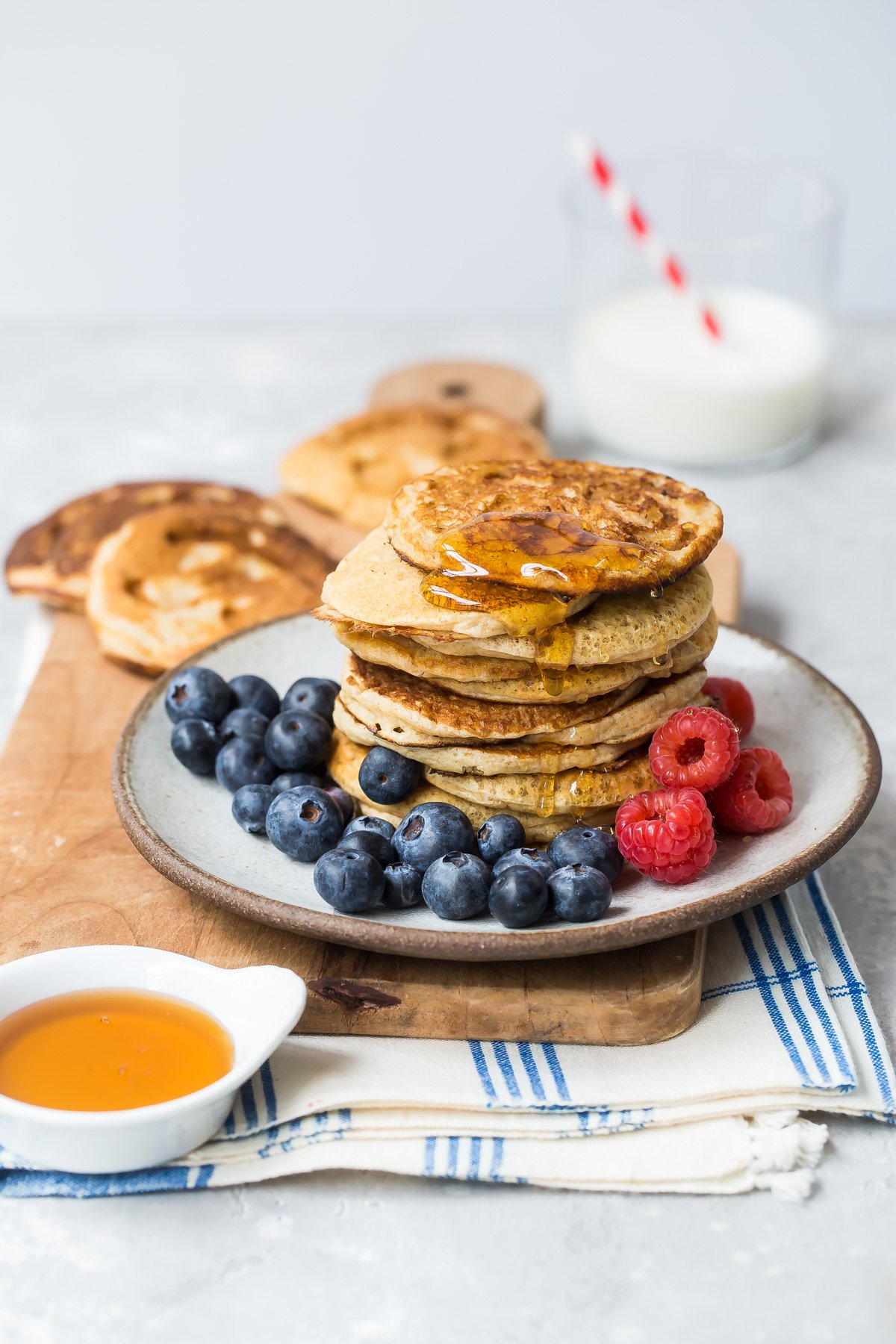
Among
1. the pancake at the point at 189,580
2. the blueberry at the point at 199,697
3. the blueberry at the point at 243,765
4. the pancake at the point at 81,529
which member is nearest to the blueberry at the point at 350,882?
the blueberry at the point at 243,765

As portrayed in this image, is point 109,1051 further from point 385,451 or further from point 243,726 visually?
point 385,451

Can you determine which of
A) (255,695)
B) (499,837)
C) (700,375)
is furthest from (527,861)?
(700,375)

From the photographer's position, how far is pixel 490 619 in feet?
6.11

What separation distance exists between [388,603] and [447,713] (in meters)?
0.17

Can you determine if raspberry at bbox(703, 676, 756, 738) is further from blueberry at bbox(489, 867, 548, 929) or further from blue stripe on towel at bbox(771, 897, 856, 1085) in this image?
blueberry at bbox(489, 867, 548, 929)

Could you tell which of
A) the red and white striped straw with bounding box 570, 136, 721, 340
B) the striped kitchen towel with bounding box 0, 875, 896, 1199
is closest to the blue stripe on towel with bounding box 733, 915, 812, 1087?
the striped kitchen towel with bounding box 0, 875, 896, 1199

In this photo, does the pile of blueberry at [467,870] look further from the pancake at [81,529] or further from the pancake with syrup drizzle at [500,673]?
the pancake at [81,529]

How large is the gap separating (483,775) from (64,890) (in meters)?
0.63

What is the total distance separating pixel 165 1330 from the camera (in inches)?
59.2

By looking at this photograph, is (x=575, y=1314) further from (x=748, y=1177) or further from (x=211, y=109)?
(x=211, y=109)

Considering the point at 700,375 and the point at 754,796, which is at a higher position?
the point at 754,796

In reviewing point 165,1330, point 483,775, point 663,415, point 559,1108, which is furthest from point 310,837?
point 663,415

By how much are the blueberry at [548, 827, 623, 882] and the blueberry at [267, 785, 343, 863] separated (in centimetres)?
31

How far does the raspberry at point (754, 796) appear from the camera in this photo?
199 cm
